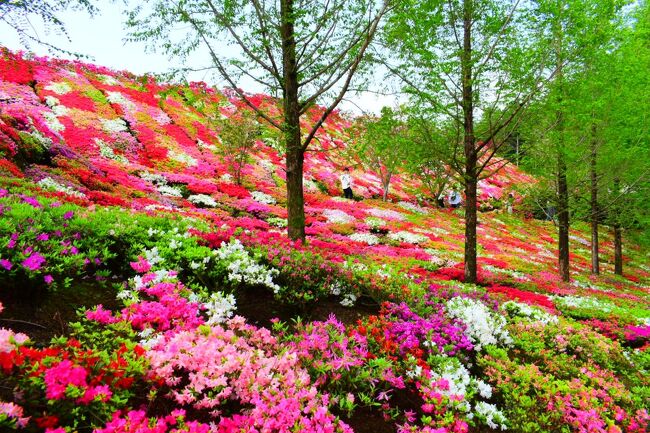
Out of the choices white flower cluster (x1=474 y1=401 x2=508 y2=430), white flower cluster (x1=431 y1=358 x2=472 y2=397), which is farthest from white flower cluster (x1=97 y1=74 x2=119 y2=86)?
white flower cluster (x1=474 y1=401 x2=508 y2=430)

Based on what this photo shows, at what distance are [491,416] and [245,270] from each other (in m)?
3.73

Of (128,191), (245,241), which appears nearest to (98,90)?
(128,191)

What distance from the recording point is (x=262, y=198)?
2261cm

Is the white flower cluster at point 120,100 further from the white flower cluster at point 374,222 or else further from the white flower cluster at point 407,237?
the white flower cluster at point 407,237

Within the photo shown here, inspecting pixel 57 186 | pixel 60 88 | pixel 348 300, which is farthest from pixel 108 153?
pixel 348 300

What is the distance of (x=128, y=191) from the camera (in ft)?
51.3

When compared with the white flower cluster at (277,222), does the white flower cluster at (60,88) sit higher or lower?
higher

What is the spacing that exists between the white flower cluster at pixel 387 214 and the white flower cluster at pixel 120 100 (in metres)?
20.6

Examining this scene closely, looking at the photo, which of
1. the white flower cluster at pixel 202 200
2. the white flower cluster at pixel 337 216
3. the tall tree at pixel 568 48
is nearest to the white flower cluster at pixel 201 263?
the tall tree at pixel 568 48

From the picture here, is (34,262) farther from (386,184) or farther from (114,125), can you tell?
(386,184)

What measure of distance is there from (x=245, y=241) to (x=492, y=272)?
1192 centimetres

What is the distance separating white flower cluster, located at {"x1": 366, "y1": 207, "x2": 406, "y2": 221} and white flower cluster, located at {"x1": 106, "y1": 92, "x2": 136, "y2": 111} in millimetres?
20617

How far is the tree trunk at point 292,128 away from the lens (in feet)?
28.7

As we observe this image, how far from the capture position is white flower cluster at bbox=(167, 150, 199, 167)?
81.3ft
